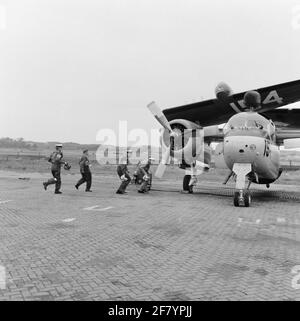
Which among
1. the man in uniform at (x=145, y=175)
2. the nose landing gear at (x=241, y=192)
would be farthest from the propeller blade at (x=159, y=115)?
the nose landing gear at (x=241, y=192)

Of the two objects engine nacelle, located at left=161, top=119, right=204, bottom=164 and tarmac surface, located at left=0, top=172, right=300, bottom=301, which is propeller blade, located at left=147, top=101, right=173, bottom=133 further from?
tarmac surface, located at left=0, top=172, right=300, bottom=301

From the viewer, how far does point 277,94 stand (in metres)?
18.0

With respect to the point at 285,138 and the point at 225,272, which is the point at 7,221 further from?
the point at 285,138

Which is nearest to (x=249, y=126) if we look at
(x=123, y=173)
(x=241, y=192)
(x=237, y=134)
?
(x=237, y=134)

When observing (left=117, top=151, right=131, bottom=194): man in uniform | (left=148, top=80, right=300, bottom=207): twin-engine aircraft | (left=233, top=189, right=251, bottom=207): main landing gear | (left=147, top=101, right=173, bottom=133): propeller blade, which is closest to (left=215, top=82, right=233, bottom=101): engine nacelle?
(left=148, top=80, right=300, bottom=207): twin-engine aircraft

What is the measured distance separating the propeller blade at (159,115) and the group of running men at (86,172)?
5.63 feet

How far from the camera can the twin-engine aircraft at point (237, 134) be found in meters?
14.2

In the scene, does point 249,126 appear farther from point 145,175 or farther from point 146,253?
point 146,253

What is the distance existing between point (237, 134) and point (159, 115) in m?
4.93

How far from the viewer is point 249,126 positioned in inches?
569

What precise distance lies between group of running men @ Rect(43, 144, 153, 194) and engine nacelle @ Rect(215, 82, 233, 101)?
434cm

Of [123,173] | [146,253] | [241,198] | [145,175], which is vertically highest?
[123,173]
